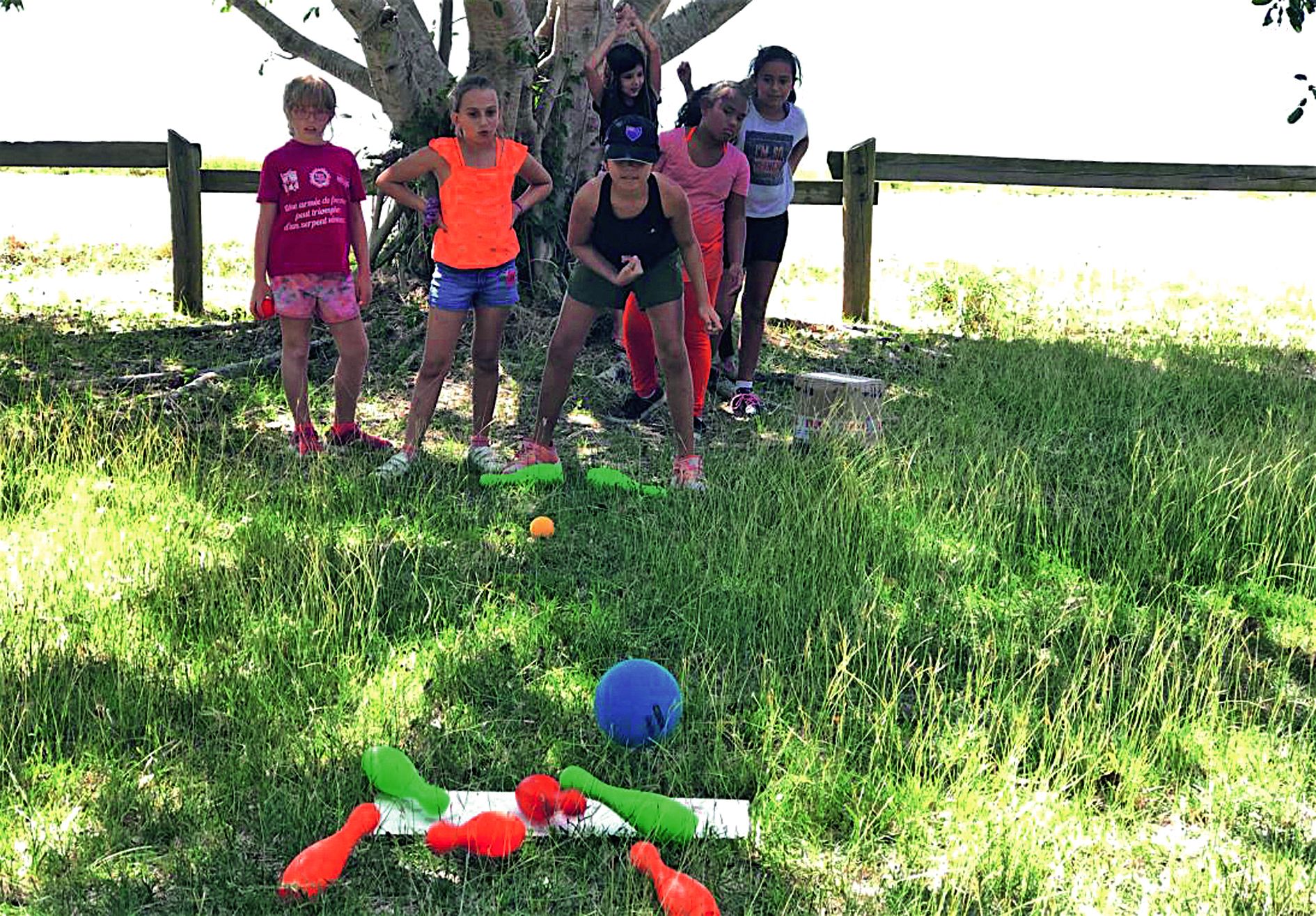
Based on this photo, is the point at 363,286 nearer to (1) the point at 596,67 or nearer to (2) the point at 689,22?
(1) the point at 596,67

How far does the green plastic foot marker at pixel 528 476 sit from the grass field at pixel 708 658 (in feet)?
0.44

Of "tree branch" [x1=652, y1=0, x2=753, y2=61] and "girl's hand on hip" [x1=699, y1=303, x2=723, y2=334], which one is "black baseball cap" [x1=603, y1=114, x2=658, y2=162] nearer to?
"girl's hand on hip" [x1=699, y1=303, x2=723, y2=334]

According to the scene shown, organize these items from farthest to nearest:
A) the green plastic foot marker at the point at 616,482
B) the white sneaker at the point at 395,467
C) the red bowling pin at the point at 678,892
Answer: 1. the white sneaker at the point at 395,467
2. the green plastic foot marker at the point at 616,482
3. the red bowling pin at the point at 678,892

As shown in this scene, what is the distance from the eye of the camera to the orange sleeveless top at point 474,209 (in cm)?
611

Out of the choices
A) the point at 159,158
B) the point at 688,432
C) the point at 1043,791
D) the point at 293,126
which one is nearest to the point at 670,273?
the point at 688,432

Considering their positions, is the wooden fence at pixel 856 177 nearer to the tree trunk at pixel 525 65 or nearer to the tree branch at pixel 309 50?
the tree branch at pixel 309 50

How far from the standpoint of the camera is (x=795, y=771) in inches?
139

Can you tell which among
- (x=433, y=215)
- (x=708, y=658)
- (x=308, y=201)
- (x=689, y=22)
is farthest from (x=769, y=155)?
(x=708, y=658)

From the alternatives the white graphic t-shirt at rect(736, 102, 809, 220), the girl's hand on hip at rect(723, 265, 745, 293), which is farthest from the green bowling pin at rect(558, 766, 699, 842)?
the white graphic t-shirt at rect(736, 102, 809, 220)

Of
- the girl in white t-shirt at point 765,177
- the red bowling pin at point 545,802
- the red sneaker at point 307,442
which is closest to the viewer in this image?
the red bowling pin at point 545,802

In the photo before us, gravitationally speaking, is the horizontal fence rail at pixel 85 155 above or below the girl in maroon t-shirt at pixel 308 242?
above

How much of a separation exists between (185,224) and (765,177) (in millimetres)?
5924

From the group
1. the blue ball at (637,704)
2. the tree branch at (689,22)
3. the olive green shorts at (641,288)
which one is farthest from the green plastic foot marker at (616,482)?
the tree branch at (689,22)

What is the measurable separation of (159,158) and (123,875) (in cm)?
966
